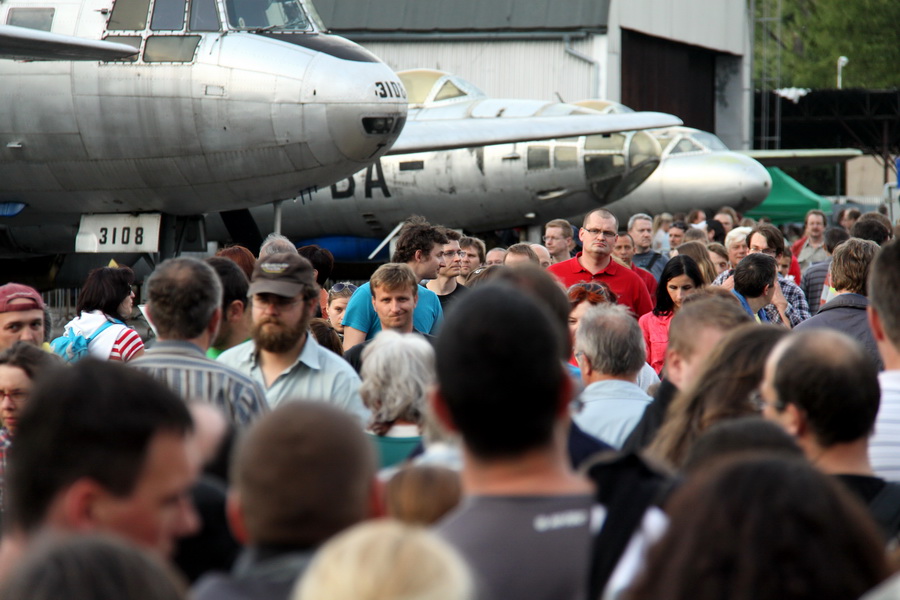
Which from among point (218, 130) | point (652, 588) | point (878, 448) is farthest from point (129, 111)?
point (652, 588)

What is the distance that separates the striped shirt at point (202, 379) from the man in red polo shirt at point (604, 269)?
5.07m

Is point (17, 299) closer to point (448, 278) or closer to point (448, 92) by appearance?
point (448, 278)

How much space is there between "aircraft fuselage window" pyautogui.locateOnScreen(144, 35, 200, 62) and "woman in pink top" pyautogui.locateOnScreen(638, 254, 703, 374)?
6.77m

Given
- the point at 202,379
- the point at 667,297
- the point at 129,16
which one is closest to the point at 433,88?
the point at 129,16

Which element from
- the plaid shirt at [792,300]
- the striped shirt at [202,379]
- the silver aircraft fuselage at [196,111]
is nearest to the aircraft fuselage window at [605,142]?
the silver aircraft fuselage at [196,111]

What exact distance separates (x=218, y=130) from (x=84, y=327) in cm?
608

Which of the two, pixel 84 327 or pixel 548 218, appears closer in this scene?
pixel 84 327

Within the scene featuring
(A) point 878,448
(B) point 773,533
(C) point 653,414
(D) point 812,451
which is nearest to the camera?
(B) point 773,533

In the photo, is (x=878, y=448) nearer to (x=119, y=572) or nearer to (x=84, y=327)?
(x=119, y=572)

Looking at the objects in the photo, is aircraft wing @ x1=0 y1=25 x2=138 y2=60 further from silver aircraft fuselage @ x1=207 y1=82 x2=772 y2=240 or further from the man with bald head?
the man with bald head

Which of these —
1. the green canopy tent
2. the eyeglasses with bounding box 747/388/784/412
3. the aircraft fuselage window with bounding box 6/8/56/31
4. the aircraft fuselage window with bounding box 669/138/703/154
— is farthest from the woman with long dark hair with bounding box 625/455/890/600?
the green canopy tent

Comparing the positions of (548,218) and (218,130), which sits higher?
(218,130)

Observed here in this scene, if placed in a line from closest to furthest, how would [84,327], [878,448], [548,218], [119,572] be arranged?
1. [119,572]
2. [878,448]
3. [84,327]
4. [548,218]

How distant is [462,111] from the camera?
19.3 meters
